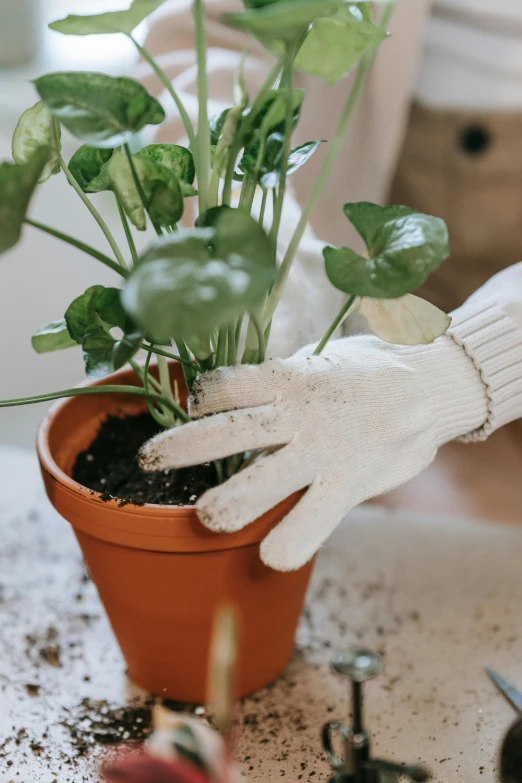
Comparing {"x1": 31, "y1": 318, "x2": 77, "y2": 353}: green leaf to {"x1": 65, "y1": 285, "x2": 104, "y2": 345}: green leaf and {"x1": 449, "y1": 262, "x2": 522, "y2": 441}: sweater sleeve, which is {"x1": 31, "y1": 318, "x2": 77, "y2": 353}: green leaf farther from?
{"x1": 449, "y1": 262, "x2": 522, "y2": 441}: sweater sleeve

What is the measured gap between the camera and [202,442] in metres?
0.53

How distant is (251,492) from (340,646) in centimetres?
32

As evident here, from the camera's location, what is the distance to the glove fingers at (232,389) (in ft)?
1.82

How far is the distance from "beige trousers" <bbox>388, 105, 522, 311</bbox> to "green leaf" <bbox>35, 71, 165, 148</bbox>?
75 centimetres

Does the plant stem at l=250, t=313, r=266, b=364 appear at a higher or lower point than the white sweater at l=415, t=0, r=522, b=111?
lower

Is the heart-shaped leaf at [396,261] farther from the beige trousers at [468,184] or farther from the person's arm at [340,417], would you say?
the beige trousers at [468,184]

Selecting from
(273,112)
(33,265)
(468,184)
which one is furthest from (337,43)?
(33,265)

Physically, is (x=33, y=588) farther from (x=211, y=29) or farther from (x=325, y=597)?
(x=211, y=29)

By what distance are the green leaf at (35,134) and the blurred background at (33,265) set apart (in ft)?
2.34

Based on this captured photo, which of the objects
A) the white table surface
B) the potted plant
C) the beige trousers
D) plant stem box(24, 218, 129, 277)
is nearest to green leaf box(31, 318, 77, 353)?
the potted plant

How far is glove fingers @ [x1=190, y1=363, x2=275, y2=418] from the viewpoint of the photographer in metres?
0.55

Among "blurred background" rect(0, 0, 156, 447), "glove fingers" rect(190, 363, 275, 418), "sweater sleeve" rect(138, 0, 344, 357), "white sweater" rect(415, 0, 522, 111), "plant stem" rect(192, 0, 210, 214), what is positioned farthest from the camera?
"blurred background" rect(0, 0, 156, 447)

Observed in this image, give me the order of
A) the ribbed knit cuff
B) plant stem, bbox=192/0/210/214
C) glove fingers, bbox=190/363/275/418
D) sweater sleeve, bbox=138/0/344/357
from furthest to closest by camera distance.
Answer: sweater sleeve, bbox=138/0/344/357 → the ribbed knit cuff → glove fingers, bbox=190/363/275/418 → plant stem, bbox=192/0/210/214

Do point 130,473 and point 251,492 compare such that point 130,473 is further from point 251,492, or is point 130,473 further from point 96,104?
point 96,104
